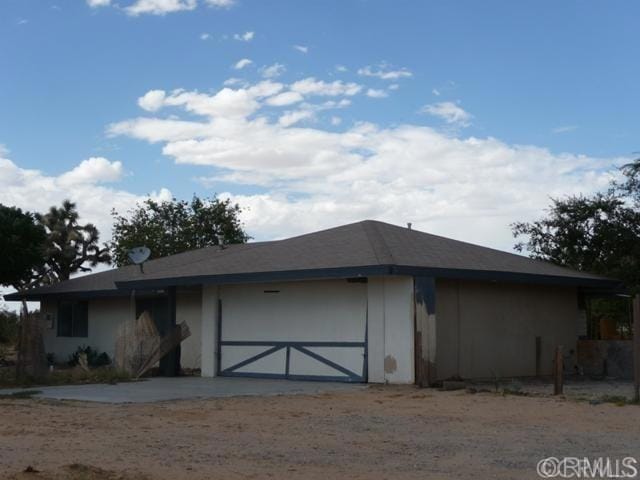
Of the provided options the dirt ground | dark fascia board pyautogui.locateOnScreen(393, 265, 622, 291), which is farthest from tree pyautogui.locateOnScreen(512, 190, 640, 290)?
the dirt ground

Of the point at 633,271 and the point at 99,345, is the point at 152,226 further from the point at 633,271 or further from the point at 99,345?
the point at 633,271

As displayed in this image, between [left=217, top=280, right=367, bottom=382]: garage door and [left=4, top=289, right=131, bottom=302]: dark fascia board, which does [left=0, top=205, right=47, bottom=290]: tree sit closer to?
[left=4, top=289, right=131, bottom=302]: dark fascia board

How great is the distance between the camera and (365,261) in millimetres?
20641

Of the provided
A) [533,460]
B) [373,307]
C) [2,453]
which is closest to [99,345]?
[373,307]

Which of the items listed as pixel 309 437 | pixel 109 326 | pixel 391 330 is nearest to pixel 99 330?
pixel 109 326

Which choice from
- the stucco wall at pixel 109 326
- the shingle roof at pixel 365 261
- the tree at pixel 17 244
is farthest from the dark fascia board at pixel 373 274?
the tree at pixel 17 244

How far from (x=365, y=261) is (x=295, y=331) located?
3.04m

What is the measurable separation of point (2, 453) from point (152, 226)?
42740 millimetres

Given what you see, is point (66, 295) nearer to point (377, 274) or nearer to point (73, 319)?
point (73, 319)

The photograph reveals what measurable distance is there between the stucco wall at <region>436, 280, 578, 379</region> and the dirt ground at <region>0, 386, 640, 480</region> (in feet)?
16.0

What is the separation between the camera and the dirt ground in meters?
9.35

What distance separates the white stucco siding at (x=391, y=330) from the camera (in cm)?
2039

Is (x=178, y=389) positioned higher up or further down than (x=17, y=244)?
further down
